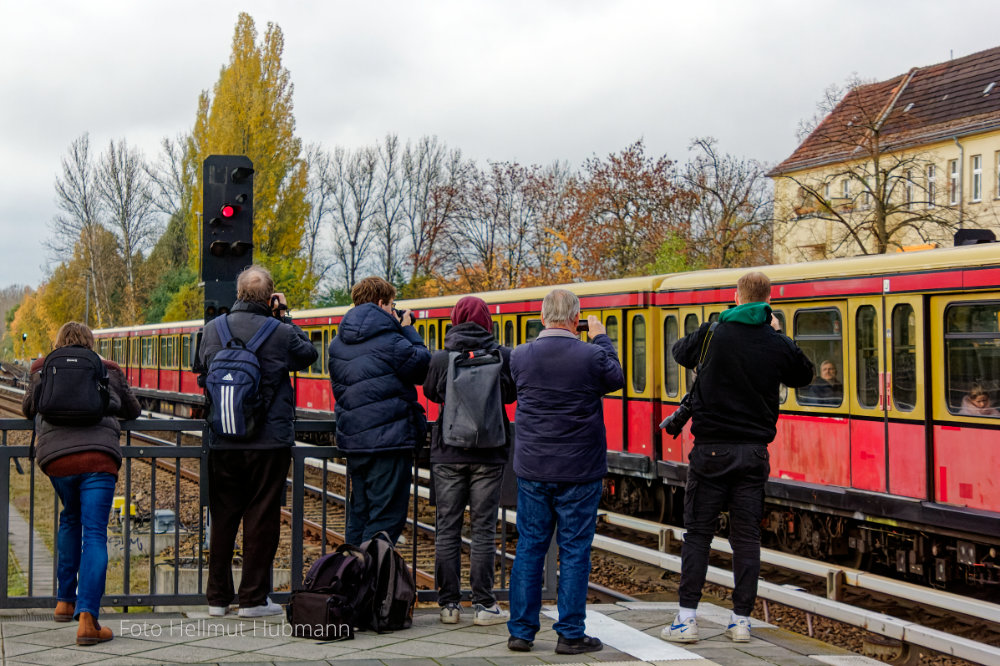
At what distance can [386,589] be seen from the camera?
250 inches

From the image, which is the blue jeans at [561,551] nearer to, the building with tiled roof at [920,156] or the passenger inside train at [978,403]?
the passenger inside train at [978,403]

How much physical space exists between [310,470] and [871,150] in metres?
14.5

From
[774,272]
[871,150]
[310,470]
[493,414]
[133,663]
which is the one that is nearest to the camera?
[133,663]

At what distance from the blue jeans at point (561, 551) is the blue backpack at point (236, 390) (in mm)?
1540

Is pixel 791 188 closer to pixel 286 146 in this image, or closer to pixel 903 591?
pixel 286 146

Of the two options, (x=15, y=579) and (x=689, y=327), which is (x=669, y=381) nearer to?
(x=689, y=327)

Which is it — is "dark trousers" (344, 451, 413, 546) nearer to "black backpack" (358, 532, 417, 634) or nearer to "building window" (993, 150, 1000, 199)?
"black backpack" (358, 532, 417, 634)

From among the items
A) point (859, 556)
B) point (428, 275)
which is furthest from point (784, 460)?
point (428, 275)

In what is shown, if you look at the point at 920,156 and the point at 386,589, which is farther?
the point at 920,156

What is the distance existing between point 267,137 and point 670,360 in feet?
112

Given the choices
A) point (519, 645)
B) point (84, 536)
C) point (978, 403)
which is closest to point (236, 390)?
point (84, 536)

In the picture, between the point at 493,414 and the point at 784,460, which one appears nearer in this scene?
the point at 493,414

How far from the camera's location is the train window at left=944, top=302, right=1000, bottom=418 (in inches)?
372

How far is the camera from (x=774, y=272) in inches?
479
